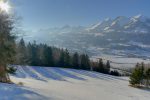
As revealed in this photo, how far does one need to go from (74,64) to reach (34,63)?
18739 millimetres

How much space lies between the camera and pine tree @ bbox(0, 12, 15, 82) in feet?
90.0

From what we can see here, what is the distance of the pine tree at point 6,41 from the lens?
2744cm

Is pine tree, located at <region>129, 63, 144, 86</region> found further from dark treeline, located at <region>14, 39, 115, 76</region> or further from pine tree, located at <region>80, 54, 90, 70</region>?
pine tree, located at <region>80, 54, 90, 70</region>

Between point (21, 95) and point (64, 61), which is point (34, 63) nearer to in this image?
point (64, 61)

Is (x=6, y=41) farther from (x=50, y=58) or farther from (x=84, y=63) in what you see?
(x=84, y=63)

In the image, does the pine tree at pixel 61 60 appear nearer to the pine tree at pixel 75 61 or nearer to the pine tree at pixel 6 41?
the pine tree at pixel 75 61

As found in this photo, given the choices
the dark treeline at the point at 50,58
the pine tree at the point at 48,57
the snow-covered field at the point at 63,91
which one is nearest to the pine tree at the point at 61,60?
the dark treeline at the point at 50,58

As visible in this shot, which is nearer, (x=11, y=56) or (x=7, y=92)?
(x=7, y=92)

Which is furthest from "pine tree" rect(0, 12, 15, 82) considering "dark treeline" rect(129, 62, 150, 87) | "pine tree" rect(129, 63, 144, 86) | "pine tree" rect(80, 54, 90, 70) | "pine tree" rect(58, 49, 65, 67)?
"pine tree" rect(80, 54, 90, 70)

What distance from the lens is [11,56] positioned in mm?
29922

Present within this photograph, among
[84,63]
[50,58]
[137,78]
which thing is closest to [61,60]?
[50,58]

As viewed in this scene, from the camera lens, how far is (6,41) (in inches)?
1115

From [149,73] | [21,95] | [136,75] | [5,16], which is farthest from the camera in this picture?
[149,73]

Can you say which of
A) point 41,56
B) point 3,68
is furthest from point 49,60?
point 3,68
